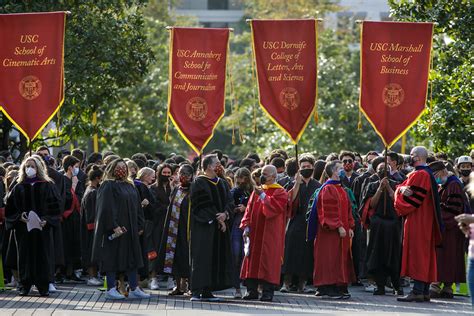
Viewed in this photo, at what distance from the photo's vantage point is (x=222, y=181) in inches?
727

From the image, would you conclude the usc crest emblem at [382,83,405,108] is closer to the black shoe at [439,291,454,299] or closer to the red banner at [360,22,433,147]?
the red banner at [360,22,433,147]

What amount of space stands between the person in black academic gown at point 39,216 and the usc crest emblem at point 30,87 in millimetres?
1335

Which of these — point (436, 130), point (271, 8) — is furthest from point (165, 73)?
point (436, 130)

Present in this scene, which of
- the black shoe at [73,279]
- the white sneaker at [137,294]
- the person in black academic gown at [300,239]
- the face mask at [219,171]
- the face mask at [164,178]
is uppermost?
the face mask at [219,171]

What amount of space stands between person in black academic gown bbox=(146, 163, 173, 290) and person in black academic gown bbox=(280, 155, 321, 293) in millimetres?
1847

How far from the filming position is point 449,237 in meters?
19.5

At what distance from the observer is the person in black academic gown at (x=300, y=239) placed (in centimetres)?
2011

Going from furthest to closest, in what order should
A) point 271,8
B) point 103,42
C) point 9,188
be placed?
1. point 271,8
2. point 103,42
3. point 9,188

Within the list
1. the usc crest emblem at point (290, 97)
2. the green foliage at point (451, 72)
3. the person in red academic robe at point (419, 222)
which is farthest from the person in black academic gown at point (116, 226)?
the green foliage at point (451, 72)

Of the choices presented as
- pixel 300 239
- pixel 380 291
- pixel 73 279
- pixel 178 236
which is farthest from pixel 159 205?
pixel 380 291

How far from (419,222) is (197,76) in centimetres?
374

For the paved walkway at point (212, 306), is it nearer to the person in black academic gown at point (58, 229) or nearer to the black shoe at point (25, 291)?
the black shoe at point (25, 291)

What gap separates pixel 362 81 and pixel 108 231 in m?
4.01

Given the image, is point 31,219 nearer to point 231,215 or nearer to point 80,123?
point 231,215
